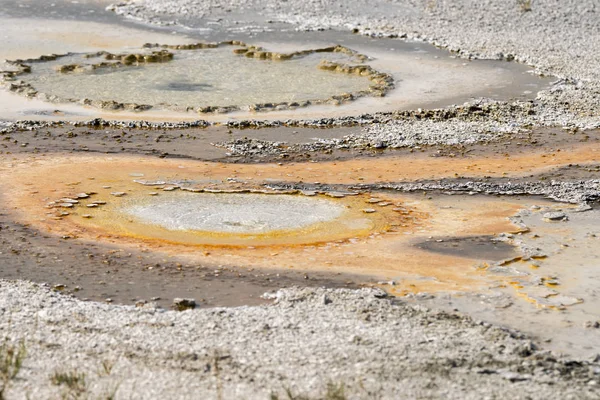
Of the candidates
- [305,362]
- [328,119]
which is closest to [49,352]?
[305,362]

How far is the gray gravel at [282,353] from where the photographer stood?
5.89 meters

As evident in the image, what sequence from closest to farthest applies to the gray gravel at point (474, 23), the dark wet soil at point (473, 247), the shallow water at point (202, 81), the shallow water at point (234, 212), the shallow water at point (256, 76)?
the dark wet soil at point (473, 247) < the shallow water at point (234, 212) < the shallow water at point (256, 76) < the shallow water at point (202, 81) < the gray gravel at point (474, 23)

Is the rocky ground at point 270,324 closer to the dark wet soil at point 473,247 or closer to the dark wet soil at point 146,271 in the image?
the dark wet soil at point 146,271

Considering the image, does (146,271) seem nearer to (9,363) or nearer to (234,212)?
(234,212)

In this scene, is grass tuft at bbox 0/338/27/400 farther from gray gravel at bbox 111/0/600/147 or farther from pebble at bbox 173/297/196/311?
gray gravel at bbox 111/0/600/147

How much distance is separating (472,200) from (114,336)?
4.93m

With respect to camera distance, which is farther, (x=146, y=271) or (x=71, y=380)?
(x=146, y=271)

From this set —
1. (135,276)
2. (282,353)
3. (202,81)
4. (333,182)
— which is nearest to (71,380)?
(282,353)

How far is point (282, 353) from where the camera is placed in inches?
250

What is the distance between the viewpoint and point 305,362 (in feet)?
20.4

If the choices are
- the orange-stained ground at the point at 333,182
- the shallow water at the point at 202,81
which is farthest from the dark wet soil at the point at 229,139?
the shallow water at the point at 202,81

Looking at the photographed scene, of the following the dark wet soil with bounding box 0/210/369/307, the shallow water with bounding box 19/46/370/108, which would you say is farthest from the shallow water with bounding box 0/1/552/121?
the dark wet soil with bounding box 0/210/369/307

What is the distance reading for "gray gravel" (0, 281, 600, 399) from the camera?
5.89 metres

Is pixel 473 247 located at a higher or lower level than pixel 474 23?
lower
